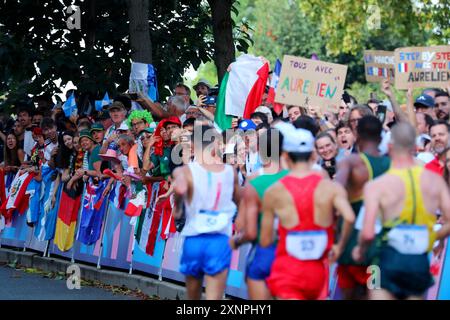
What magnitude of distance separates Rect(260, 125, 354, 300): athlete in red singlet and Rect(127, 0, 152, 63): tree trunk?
1071cm

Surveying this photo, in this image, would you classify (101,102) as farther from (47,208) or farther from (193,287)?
(193,287)

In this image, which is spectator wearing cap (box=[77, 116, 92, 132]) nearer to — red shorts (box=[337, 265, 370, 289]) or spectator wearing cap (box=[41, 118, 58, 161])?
spectator wearing cap (box=[41, 118, 58, 161])

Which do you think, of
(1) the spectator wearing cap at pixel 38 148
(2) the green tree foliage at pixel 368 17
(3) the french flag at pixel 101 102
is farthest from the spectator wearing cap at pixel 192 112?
(2) the green tree foliage at pixel 368 17

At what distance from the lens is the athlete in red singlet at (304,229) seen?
30.6 feet

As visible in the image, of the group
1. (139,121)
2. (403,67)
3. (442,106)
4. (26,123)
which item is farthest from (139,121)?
(26,123)

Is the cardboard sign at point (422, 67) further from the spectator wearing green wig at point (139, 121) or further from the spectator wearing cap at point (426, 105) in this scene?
the spectator wearing green wig at point (139, 121)

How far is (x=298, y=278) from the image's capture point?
934cm

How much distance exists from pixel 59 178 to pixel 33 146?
161cm

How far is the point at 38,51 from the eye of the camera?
21516 millimetres

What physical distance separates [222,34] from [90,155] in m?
3.47

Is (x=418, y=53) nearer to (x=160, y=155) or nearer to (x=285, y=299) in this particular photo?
(x=160, y=155)

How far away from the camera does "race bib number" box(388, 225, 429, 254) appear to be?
30.0 feet

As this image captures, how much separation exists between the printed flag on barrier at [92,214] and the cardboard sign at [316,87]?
3262 mm

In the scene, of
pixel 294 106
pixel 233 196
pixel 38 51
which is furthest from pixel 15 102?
pixel 233 196
